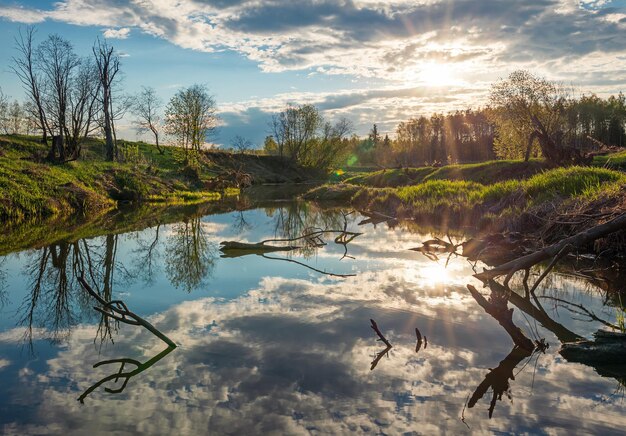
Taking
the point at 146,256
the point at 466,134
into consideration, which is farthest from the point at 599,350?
the point at 466,134

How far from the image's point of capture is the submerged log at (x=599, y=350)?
481cm

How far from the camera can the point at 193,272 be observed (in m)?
9.74

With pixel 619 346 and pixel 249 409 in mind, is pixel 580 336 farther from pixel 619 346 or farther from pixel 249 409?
pixel 249 409

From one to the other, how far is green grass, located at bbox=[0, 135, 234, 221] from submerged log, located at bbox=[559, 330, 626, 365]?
765 inches

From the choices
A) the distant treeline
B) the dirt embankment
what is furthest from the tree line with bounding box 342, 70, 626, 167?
the dirt embankment

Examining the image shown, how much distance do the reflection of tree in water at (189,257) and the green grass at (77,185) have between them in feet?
23.1

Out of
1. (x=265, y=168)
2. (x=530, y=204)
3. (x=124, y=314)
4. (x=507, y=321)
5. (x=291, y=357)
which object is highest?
(x=265, y=168)

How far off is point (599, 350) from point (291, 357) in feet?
11.3

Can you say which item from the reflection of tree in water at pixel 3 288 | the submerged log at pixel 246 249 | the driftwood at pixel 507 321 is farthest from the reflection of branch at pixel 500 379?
the submerged log at pixel 246 249

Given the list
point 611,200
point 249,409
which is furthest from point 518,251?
point 249,409

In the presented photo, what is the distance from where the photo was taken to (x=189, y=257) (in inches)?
458

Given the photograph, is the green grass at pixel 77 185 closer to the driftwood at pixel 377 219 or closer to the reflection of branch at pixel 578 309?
the driftwood at pixel 377 219

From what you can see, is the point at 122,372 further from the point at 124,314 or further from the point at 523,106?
the point at 523,106

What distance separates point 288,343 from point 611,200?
7.70 meters
